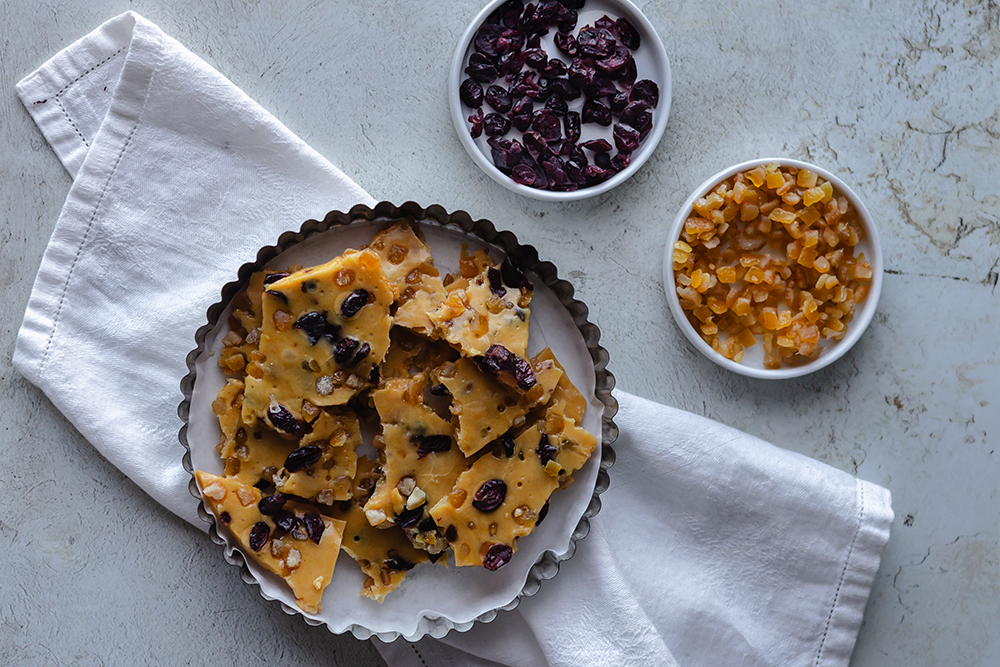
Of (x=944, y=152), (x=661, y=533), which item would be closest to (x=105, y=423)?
(x=661, y=533)

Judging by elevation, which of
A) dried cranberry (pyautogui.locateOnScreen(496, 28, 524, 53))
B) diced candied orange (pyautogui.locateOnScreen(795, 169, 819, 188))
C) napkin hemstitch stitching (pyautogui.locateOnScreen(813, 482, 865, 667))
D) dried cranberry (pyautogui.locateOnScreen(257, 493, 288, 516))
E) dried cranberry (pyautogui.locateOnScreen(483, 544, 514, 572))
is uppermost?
A: dried cranberry (pyautogui.locateOnScreen(496, 28, 524, 53))

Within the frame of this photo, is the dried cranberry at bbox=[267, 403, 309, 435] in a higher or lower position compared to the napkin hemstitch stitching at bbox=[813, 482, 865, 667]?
higher

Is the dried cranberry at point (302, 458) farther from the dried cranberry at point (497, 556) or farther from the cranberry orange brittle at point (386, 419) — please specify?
the dried cranberry at point (497, 556)

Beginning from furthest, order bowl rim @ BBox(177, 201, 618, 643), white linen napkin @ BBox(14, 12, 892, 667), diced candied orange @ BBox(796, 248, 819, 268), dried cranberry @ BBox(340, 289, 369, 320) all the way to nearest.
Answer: diced candied orange @ BBox(796, 248, 819, 268) → white linen napkin @ BBox(14, 12, 892, 667) → bowl rim @ BBox(177, 201, 618, 643) → dried cranberry @ BBox(340, 289, 369, 320)

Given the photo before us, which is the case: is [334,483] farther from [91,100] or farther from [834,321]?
[834,321]

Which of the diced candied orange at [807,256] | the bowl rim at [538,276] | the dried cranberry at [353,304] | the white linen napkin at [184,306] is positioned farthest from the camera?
the diced candied orange at [807,256]

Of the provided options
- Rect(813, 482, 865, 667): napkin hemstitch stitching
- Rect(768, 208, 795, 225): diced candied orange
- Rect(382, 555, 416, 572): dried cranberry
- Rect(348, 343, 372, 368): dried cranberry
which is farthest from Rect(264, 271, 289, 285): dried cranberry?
Rect(813, 482, 865, 667): napkin hemstitch stitching

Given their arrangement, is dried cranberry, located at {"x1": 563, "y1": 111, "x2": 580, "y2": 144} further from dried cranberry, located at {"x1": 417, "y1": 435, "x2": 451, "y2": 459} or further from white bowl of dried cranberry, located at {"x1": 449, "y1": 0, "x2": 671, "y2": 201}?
dried cranberry, located at {"x1": 417, "y1": 435, "x2": 451, "y2": 459}

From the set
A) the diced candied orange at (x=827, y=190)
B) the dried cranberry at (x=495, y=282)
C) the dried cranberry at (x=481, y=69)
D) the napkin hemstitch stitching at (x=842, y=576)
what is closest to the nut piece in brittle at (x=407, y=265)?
the dried cranberry at (x=495, y=282)
